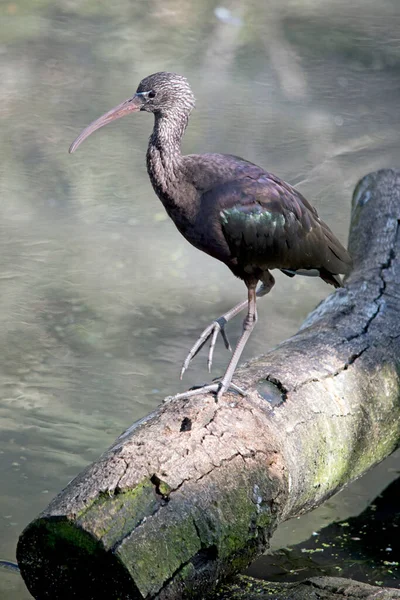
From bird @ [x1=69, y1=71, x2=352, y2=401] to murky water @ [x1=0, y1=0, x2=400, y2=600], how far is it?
1.09m

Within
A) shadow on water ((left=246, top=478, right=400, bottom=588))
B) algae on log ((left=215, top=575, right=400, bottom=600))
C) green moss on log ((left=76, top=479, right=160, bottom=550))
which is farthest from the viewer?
shadow on water ((left=246, top=478, right=400, bottom=588))

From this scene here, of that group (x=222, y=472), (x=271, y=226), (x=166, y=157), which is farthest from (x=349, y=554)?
(x=166, y=157)

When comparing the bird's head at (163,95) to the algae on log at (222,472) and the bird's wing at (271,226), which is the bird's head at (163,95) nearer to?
the bird's wing at (271,226)

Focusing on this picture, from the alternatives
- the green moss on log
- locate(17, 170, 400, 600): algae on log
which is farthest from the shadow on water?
the green moss on log

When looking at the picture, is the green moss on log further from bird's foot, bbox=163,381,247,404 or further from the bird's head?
the bird's head

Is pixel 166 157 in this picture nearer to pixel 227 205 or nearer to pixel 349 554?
pixel 227 205

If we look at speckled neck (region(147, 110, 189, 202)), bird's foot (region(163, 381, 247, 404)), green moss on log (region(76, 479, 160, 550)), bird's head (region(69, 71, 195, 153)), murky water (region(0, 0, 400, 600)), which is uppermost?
bird's head (region(69, 71, 195, 153))

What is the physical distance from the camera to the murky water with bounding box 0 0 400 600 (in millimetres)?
4477

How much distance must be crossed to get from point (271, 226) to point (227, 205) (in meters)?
0.21

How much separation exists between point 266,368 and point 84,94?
Answer: 5.81m

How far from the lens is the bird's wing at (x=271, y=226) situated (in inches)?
133

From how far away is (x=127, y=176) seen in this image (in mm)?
7523

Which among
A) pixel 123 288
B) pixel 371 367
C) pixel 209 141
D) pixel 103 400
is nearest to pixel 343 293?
pixel 371 367

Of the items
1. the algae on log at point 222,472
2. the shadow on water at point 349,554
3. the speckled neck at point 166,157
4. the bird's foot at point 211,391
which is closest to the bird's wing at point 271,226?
the speckled neck at point 166,157
